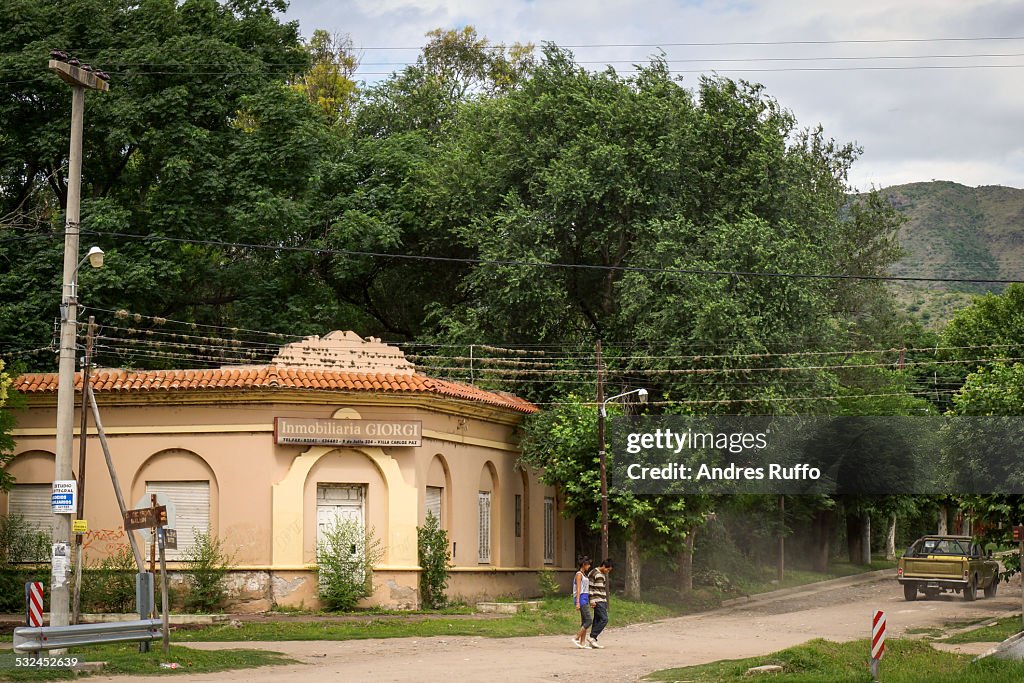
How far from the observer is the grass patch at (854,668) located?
16.8 metres

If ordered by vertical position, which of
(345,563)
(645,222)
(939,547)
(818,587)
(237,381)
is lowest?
(818,587)

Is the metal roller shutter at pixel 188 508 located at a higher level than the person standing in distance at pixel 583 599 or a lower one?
higher

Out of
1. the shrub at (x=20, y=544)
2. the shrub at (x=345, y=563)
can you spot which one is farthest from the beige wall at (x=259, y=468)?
the shrub at (x=20, y=544)

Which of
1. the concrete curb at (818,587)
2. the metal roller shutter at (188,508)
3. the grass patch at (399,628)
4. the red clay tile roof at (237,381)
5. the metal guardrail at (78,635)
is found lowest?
the concrete curb at (818,587)

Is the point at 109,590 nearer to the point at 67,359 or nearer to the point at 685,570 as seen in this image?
the point at 67,359

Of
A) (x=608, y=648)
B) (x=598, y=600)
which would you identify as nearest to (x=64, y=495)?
(x=598, y=600)

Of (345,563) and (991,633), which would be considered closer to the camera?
(991,633)

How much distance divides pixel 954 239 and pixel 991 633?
3573 inches

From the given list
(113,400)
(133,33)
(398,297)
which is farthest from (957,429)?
(133,33)

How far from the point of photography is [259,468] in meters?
28.1

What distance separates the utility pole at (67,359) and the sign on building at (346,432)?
8267mm

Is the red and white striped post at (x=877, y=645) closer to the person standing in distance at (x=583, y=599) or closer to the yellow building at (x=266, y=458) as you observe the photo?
the person standing in distance at (x=583, y=599)

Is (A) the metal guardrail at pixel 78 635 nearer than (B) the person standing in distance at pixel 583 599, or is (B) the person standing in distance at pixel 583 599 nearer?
(A) the metal guardrail at pixel 78 635

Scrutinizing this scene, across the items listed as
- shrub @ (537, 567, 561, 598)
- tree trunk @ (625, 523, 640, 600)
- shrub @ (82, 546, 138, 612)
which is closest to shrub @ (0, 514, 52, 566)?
shrub @ (82, 546, 138, 612)
